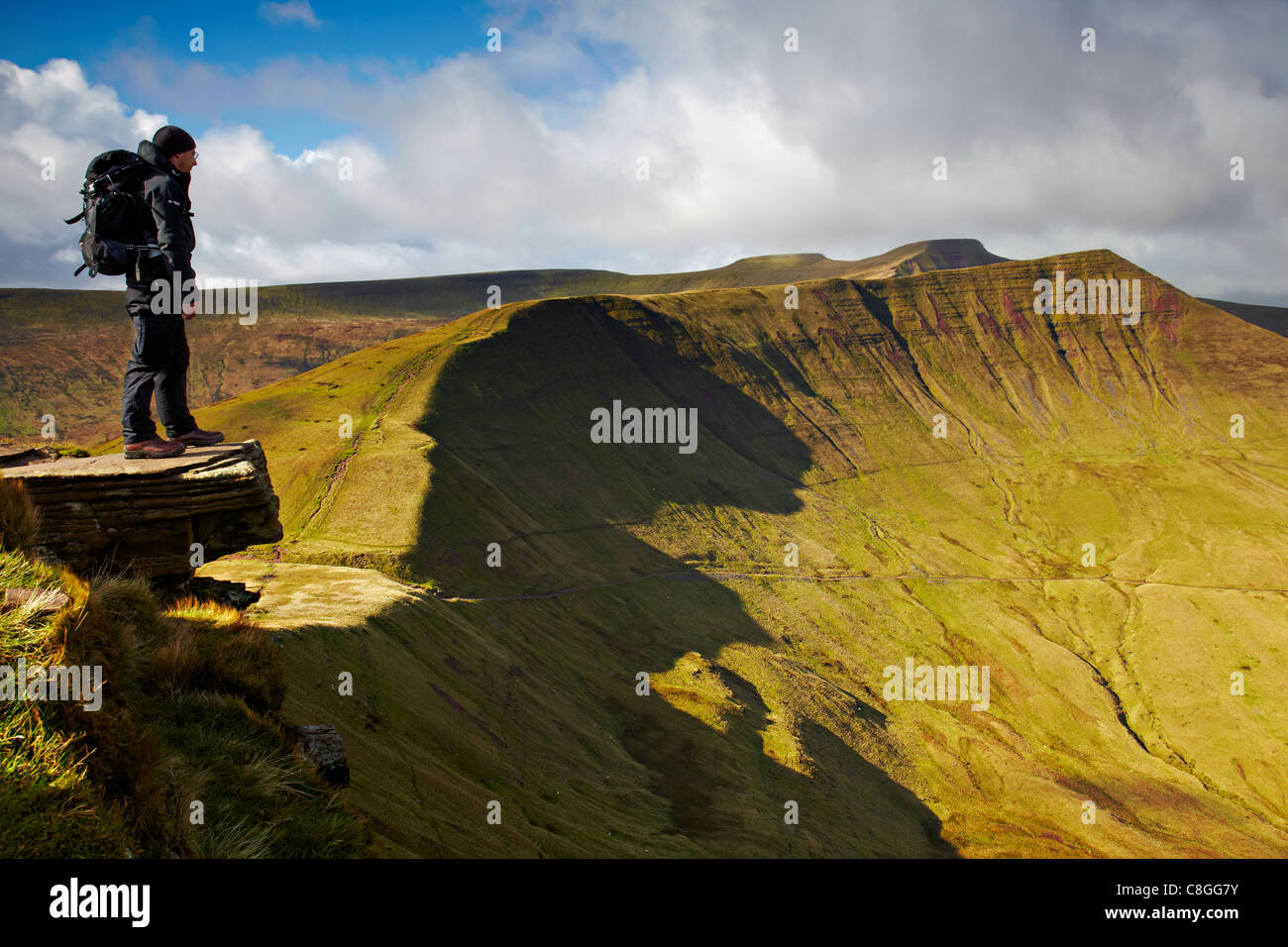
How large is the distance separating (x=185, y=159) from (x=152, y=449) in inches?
194

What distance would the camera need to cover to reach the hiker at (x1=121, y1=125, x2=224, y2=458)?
11039 millimetres

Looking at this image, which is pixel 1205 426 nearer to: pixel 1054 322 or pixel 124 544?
pixel 1054 322

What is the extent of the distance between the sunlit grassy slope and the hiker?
25.7 feet

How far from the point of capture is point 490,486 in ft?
228

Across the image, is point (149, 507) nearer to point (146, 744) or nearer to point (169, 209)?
point (169, 209)

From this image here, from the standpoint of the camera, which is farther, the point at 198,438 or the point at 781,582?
the point at 781,582

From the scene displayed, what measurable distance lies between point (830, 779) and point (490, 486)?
4005 centimetres

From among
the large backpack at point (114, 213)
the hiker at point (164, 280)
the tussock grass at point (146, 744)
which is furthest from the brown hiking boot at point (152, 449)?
the large backpack at point (114, 213)

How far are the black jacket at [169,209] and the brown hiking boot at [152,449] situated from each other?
305 centimetres

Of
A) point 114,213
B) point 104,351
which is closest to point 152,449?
point 114,213

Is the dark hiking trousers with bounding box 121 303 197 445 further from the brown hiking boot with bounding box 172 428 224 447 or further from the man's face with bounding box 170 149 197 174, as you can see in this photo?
the man's face with bounding box 170 149 197 174

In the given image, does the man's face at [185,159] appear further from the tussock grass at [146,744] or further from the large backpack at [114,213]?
the tussock grass at [146,744]

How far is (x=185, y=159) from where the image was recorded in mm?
11359
